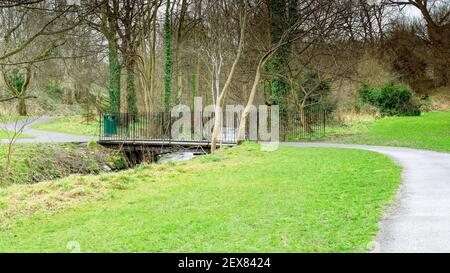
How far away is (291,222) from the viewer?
685 cm

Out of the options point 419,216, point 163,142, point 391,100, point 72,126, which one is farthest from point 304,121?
point 419,216

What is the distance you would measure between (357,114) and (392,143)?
13.5 metres

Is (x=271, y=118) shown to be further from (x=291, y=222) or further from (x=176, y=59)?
(x=291, y=222)

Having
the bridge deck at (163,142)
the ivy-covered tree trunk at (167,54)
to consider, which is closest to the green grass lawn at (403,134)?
the bridge deck at (163,142)

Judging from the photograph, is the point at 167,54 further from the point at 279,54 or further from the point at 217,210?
the point at 217,210

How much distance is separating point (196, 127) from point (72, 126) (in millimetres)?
11601

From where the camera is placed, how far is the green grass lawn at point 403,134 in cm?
1952

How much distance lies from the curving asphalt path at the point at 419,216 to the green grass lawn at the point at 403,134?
703cm

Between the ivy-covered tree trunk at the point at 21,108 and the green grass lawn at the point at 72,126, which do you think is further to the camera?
the ivy-covered tree trunk at the point at 21,108

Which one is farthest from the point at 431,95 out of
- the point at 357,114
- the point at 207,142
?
the point at 207,142

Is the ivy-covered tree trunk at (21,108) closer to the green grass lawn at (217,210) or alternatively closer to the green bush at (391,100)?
the green bush at (391,100)

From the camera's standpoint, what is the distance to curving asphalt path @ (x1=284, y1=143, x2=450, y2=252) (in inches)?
217

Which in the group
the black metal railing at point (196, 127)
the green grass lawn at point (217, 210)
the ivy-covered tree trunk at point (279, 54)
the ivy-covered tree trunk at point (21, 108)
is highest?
the ivy-covered tree trunk at point (279, 54)

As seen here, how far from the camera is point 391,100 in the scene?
3488 cm
